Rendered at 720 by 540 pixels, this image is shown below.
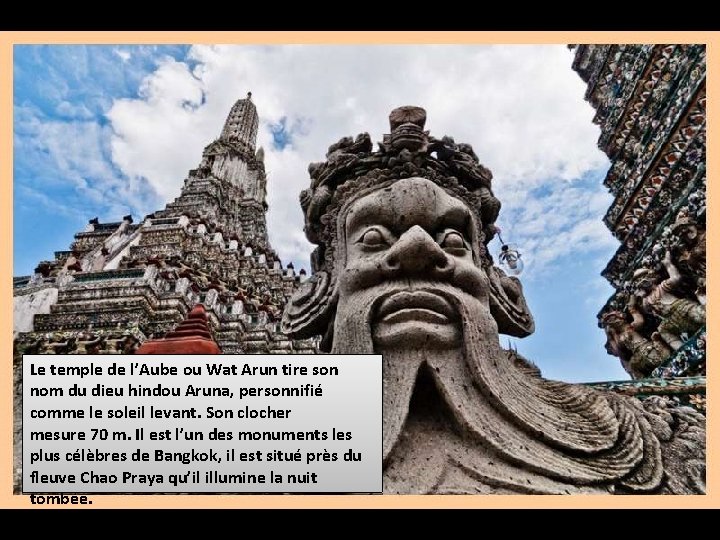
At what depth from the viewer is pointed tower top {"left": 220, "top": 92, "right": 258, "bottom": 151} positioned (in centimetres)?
2809

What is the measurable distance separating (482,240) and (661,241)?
10.6 ft

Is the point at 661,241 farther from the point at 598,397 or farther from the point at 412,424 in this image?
the point at 412,424

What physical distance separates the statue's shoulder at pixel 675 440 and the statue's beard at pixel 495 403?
0.07 m

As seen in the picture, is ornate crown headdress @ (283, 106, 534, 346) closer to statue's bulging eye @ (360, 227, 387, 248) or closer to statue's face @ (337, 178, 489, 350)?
statue's face @ (337, 178, 489, 350)

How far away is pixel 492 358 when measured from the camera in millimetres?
2148

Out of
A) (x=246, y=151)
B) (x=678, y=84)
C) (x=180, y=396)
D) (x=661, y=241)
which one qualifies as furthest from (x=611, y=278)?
(x=246, y=151)

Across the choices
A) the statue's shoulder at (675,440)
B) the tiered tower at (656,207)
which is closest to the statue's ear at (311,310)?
the statue's shoulder at (675,440)

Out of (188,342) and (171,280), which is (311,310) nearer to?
(188,342)

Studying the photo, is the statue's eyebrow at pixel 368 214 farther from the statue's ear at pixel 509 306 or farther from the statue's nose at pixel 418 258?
the statue's ear at pixel 509 306

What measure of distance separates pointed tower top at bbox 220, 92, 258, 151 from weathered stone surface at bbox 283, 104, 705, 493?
2651 cm

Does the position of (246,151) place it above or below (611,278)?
above

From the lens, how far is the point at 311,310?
107 inches

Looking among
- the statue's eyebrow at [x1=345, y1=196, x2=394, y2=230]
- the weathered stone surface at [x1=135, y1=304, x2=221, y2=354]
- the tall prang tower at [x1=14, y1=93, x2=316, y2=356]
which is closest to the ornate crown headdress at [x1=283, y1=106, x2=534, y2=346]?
the statue's eyebrow at [x1=345, y1=196, x2=394, y2=230]

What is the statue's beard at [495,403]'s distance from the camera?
1.87 meters
